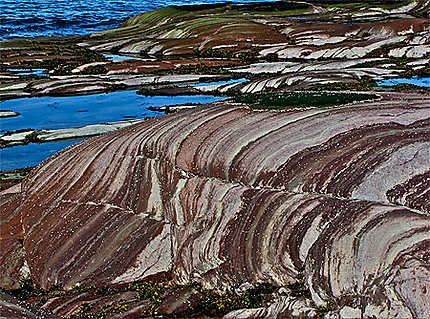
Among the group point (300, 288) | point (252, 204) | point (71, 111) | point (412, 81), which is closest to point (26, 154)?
point (71, 111)

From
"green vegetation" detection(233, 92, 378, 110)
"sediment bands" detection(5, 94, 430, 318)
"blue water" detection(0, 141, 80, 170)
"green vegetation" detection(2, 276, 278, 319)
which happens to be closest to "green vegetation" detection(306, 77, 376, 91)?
"green vegetation" detection(233, 92, 378, 110)

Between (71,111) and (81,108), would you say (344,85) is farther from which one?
(71,111)

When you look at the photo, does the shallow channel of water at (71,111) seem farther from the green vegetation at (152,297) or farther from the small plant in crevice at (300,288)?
the small plant in crevice at (300,288)

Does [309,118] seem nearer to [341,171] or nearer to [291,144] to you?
[291,144]

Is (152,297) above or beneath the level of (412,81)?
beneath

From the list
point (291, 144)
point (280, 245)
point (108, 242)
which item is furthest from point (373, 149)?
point (108, 242)
